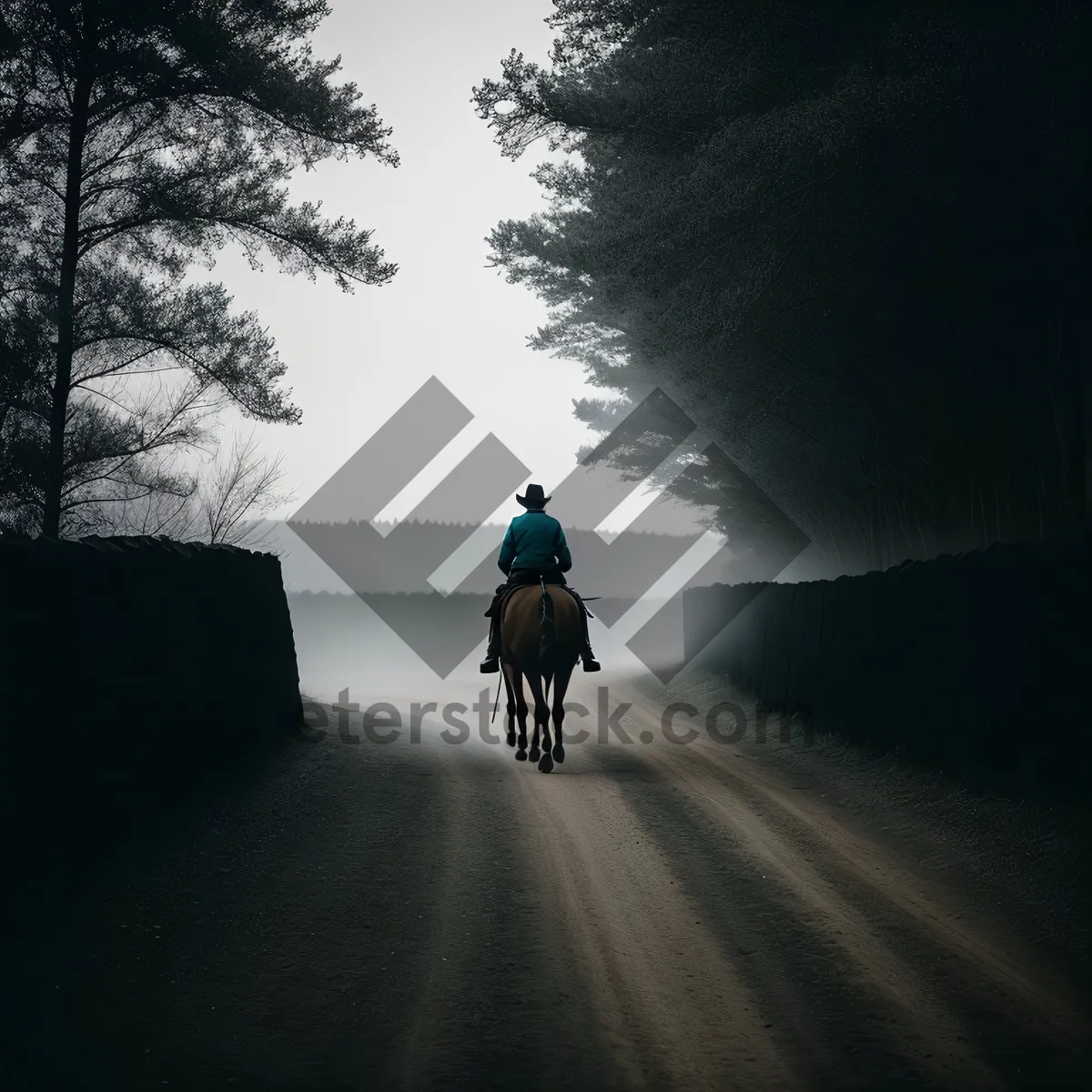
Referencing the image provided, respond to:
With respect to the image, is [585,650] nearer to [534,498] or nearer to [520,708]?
[520,708]

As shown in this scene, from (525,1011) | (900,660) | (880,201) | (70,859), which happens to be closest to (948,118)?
(880,201)

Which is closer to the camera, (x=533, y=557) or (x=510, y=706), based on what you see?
(x=533, y=557)

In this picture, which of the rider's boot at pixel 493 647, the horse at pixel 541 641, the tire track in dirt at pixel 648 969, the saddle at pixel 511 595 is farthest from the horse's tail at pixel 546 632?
the tire track in dirt at pixel 648 969

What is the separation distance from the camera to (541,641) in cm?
1023

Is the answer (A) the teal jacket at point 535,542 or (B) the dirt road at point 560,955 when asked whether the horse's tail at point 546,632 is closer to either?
(A) the teal jacket at point 535,542

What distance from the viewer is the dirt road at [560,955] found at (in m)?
3.89

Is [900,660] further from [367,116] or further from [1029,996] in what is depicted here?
[367,116]

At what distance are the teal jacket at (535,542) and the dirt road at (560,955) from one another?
312 cm

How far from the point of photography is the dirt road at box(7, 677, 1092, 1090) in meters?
3.89

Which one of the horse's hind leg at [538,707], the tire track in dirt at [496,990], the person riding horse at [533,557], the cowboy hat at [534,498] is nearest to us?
the tire track in dirt at [496,990]

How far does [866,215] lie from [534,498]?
4329mm

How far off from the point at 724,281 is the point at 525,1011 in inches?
343

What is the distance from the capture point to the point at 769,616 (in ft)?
46.3

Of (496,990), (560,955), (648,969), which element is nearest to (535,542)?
(560,955)
